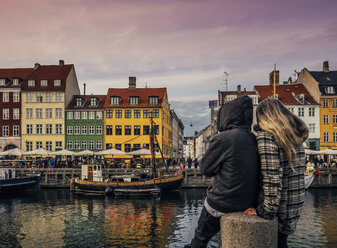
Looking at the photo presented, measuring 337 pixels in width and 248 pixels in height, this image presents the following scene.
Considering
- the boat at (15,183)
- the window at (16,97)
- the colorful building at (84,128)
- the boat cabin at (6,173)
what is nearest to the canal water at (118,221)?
the boat at (15,183)

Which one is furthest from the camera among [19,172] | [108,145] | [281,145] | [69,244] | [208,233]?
[108,145]

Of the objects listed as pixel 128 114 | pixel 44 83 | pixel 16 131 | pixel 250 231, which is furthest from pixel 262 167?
pixel 44 83

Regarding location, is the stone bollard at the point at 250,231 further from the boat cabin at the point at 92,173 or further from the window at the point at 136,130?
the window at the point at 136,130

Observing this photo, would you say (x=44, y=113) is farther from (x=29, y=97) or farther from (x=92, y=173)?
(x=92, y=173)

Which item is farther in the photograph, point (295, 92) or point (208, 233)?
point (295, 92)

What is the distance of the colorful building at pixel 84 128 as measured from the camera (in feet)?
186

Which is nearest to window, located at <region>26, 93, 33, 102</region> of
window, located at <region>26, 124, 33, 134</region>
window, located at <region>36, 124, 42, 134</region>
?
window, located at <region>26, 124, 33, 134</region>

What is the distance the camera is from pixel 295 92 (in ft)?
190

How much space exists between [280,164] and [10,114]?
194 ft

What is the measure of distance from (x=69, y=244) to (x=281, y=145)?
12.4 metres

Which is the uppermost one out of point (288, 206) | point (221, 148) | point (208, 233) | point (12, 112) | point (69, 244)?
point (12, 112)

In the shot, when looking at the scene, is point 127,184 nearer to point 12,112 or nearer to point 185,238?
point 185,238

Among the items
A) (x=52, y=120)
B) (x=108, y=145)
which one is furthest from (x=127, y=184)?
(x=52, y=120)

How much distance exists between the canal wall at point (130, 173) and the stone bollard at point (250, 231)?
3078cm
